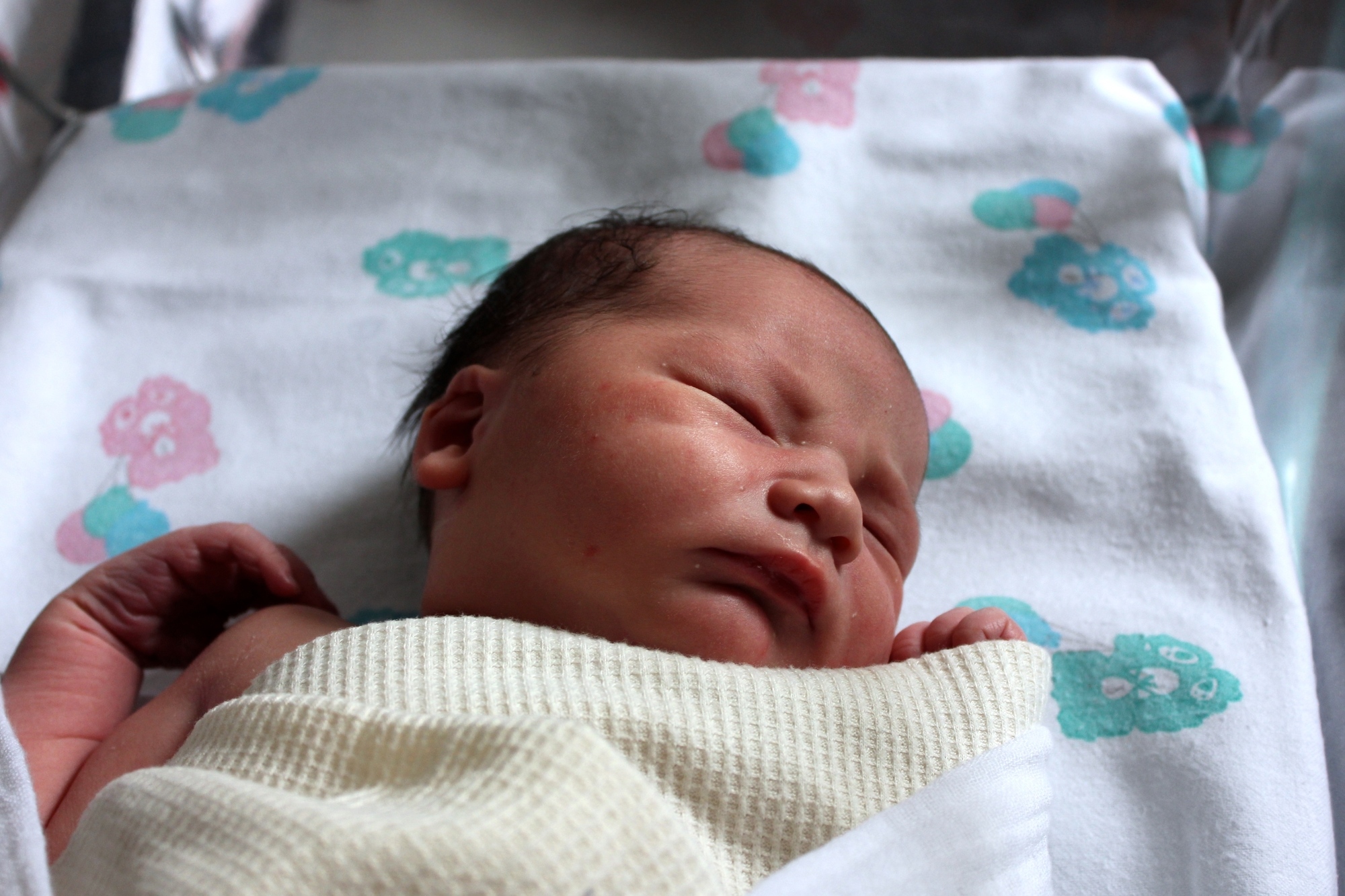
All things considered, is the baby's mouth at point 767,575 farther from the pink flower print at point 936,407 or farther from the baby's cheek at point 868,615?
the pink flower print at point 936,407

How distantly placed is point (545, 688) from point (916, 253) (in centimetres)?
73

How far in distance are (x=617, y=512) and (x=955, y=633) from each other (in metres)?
0.28

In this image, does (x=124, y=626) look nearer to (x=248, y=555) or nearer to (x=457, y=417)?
(x=248, y=555)

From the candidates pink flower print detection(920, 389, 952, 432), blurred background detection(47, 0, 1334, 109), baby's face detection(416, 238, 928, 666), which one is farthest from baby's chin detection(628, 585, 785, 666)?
blurred background detection(47, 0, 1334, 109)

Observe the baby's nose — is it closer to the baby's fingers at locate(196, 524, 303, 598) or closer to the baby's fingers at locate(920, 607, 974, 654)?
the baby's fingers at locate(920, 607, 974, 654)

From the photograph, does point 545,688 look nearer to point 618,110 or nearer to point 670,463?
point 670,463

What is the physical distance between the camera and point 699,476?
2.33ft

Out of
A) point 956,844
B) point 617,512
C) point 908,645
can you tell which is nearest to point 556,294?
point 617,512

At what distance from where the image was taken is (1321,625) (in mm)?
970

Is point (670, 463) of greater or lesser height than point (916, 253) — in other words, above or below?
above

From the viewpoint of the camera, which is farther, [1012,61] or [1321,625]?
[1012,61]

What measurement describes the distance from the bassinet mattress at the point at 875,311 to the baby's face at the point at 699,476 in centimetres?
23

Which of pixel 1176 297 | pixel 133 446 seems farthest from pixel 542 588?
pixel 1176 297

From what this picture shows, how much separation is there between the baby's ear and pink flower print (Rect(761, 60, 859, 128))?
0.63 meters
